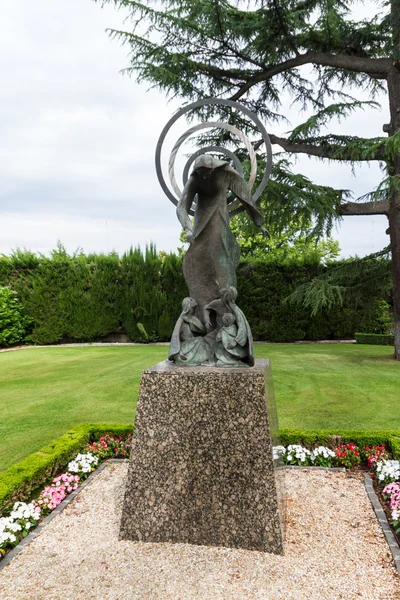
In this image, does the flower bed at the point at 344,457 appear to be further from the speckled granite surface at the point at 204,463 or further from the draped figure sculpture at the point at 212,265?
the draped figure sculpture at the point at 212,265

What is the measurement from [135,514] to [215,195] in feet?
8.30

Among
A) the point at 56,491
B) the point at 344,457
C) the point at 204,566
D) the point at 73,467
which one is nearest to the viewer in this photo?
the point at 204,566

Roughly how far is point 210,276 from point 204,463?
4.76 feet

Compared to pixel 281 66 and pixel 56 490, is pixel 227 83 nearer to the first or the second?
pixel 281 66

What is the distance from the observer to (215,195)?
3.52 m

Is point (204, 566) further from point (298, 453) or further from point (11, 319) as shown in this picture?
point (11, 319)

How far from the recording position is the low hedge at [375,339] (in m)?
14.1

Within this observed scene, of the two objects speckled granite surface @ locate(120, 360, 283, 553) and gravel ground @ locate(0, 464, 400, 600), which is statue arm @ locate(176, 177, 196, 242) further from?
gravel ground @ locate(0, 464, 400, 600)

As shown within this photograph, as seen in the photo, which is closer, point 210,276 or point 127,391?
point 210,276

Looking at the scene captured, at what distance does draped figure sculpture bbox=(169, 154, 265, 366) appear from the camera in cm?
331

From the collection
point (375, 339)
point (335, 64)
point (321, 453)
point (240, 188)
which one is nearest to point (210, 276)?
point (240, 188)

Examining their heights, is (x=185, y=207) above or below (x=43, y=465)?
above

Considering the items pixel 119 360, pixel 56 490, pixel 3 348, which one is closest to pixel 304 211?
pixel 119 360

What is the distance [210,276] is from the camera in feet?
11.5
